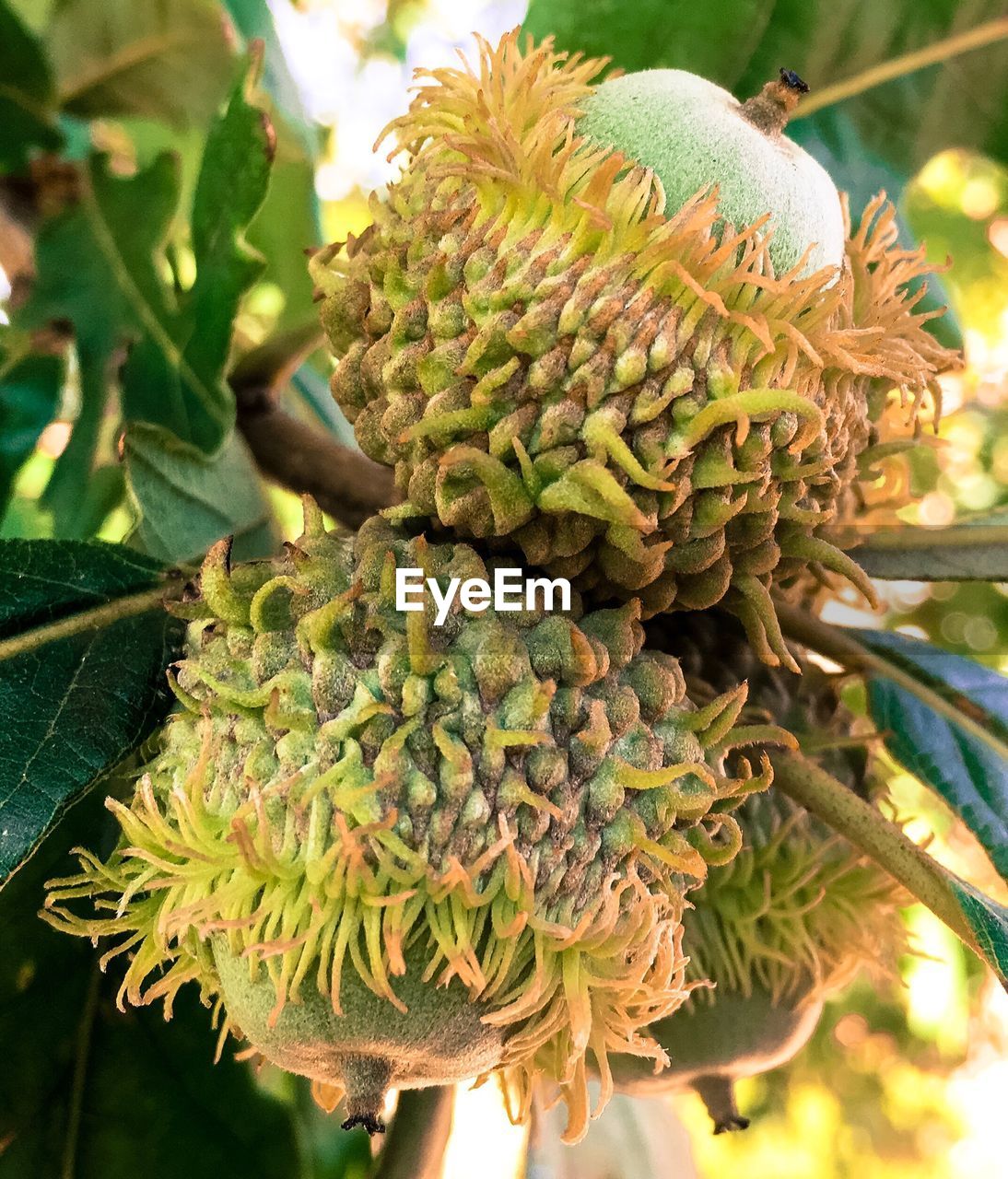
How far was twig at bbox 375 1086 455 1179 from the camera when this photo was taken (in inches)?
52.4

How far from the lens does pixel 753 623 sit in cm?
100

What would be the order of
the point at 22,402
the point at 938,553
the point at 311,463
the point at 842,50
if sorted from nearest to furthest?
the point at 938,553 < the point at 311,463 < the point at 842,50 < the point at 22,402

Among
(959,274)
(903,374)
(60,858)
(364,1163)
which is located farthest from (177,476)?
(959,274)

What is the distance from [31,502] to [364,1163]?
1.16 metres

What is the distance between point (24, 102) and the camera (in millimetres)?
1674

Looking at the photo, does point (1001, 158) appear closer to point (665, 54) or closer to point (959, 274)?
point (665, 54)

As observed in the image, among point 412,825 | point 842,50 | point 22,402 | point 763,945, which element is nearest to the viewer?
point 412,825

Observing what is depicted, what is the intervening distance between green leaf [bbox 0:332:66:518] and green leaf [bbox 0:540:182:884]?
0.67 meters

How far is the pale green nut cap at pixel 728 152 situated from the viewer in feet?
2.95

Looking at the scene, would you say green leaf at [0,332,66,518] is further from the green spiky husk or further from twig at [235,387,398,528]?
the green spiky husk

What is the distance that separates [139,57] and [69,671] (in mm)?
1177

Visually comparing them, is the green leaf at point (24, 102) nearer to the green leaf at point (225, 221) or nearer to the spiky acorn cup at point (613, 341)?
the green leaf at point (225, 221)

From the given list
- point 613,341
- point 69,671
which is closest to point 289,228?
point 69,671

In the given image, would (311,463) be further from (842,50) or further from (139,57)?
(842,50)
